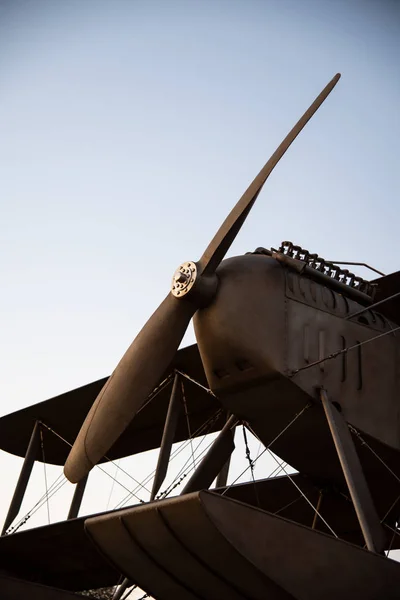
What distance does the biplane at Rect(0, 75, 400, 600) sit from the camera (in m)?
9.55

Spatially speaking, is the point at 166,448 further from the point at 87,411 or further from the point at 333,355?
the point at 333,355

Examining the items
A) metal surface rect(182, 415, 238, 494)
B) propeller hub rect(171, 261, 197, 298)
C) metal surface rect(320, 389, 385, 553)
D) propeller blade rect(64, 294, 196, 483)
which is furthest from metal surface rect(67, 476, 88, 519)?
metal surface rect(320, 389, 385, 553)

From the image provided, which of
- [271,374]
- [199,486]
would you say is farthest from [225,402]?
[199,486]

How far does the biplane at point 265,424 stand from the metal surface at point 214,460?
0.02 meters

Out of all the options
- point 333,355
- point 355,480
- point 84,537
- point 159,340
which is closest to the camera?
point 355,480

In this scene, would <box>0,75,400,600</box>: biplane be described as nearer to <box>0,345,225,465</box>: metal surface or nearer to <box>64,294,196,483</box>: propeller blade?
<box>64,294,196,483</box>: propeller blade

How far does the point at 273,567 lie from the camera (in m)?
9.39

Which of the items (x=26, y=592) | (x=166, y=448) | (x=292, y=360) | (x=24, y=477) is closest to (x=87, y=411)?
(x=24, y=477)

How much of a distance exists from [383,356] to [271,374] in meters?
2.34

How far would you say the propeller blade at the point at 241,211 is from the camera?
12102mm

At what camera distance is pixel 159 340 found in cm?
1261

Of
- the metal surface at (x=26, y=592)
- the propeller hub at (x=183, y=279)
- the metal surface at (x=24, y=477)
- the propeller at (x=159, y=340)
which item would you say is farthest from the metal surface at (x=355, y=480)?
the metal surface at (x=24, y=477)

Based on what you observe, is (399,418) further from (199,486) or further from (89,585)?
(89,585)

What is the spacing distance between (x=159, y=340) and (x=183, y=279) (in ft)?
3.47
